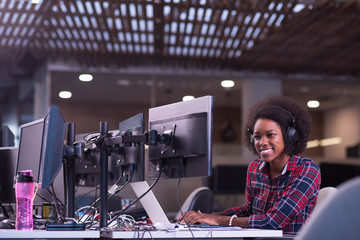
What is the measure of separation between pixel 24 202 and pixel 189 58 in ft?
Answer: 23.8

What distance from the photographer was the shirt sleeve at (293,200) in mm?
2992

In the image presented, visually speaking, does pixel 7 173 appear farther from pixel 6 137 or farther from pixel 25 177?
pixel 25 177

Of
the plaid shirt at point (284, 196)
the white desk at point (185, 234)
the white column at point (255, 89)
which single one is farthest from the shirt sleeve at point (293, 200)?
the white column at point (255, 89)

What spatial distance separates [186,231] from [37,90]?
869 cm

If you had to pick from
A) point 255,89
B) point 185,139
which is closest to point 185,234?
point 185,139

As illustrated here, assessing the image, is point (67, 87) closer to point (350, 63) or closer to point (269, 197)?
point (350, 63)

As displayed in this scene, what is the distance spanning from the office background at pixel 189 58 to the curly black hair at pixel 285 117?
11.4ft

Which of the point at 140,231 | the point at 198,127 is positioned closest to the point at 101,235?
the point at 140,231

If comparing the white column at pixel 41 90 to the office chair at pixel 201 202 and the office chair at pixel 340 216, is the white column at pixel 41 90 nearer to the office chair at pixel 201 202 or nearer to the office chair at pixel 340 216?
the office chair at pixel 201 202

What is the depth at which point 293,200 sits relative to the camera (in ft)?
10.1

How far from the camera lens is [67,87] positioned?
387 inches

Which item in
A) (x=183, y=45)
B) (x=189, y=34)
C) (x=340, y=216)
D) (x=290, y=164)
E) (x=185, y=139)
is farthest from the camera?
(x=183, y=45)

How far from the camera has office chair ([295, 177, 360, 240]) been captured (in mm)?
1223

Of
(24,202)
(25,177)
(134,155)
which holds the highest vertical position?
(134,155)
